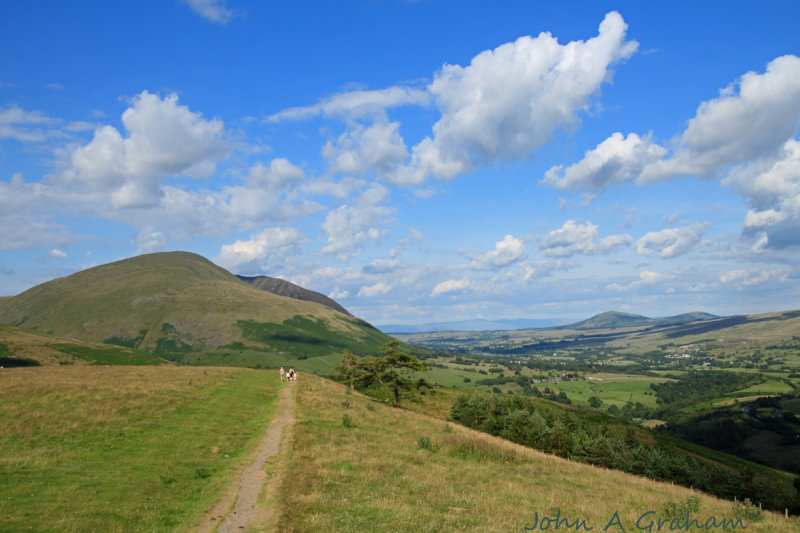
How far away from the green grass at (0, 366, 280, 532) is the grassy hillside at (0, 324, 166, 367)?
12474 cm

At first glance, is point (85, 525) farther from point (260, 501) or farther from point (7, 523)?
point (260, 501)

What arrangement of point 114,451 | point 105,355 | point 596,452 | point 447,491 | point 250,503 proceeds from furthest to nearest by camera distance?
point 105,355
point 596,452
point 114,451
point 447,491
point 250,503

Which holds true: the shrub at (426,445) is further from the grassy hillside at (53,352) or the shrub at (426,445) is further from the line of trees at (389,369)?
the grassy hillside at (53,352)

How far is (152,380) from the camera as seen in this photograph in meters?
43.8

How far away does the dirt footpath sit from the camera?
1459 centimetres

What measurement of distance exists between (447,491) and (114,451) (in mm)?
18121

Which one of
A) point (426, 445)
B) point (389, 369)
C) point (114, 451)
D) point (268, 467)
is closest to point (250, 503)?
point (268, 467)

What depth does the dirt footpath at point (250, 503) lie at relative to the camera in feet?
47.9

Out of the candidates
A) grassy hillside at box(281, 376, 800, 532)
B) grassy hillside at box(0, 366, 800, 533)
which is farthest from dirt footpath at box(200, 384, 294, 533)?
grassy hillside at box(281, 376, 800, 532)

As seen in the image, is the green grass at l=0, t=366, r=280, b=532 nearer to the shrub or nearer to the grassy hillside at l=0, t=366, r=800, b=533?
the grassy hillside at l=0, t=366, r=800, b=533

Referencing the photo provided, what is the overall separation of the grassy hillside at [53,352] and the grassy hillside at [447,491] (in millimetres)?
143107

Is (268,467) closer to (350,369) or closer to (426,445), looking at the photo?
(426,445)

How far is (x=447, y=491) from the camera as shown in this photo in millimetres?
20688

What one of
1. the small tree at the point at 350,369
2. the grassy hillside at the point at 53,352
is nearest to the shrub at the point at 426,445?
the small tree at the point at 350,369
